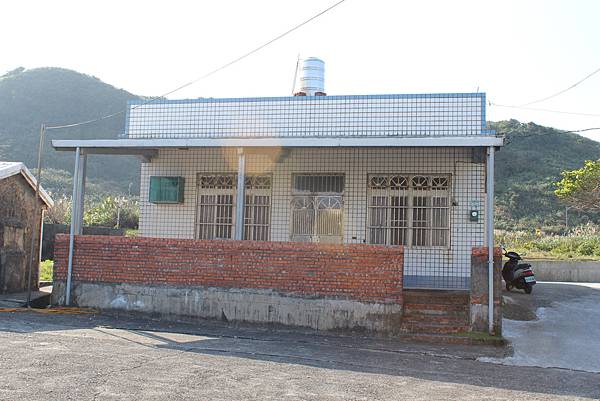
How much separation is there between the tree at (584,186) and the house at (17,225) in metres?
20.6

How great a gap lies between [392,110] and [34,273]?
9256mm

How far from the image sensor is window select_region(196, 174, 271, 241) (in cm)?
1262

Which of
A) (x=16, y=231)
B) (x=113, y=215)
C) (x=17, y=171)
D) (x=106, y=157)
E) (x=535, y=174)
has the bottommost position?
(x=16, y=231)

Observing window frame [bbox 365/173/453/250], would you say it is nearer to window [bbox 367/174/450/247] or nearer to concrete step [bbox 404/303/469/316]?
window [bbox 367/174/450/247]

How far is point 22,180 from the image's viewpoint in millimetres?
14023

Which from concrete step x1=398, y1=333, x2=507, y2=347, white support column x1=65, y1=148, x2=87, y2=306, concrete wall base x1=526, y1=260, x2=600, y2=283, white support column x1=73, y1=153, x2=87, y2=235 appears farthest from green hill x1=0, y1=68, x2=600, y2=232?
white support column x1=65, y1=148, x2=87, y2=306

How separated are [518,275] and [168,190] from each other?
815cm

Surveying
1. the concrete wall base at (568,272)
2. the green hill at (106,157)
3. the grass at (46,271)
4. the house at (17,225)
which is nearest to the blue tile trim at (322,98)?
the house at (17,225)

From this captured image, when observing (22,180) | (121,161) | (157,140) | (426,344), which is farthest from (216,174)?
(121,161)

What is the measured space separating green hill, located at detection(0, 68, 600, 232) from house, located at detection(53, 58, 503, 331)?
1834 centimetres

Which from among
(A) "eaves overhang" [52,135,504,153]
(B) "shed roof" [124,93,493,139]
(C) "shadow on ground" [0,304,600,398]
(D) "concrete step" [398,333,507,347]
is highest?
(B) "shed roof" [124,93,493,139]

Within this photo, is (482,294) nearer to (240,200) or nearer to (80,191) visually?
(240,200)

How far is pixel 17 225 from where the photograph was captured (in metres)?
13.7

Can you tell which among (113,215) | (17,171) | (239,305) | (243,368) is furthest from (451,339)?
(113,215)
